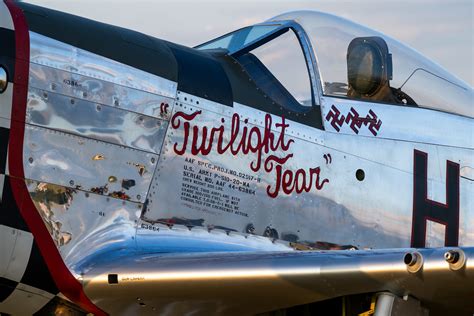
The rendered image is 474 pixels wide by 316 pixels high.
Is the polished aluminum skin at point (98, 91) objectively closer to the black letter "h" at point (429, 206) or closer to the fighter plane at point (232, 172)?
the fighter plane at point (232, 172)

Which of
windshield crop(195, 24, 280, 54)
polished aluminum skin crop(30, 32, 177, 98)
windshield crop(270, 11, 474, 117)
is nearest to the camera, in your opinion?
polished aluminum skin crop(30, 32, 177, 98)

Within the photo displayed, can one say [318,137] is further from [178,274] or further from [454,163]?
[178,274]

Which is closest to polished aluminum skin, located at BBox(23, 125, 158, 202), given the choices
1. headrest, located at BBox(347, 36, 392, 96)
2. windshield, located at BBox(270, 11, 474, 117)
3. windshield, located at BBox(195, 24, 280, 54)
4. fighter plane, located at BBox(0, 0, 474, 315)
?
fighter plane, located at BBox(0, 0, 474, 315)

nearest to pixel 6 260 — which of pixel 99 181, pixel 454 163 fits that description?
pixel 99 181

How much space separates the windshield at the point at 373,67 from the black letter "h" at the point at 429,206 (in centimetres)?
50

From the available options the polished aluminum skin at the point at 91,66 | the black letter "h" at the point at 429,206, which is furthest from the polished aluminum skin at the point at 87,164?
the black letter "h" at the point at 429,206

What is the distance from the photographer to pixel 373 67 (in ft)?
22.7

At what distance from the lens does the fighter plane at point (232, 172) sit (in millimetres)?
4941

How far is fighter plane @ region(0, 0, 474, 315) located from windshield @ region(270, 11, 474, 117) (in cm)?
1

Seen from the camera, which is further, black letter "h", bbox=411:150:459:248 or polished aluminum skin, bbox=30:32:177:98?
black letter "h", bbox=411:150:459:248

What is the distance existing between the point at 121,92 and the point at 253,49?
133 cm

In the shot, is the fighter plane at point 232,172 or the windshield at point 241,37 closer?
the fighter plane at point 232,172

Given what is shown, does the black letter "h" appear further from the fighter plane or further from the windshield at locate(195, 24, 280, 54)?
the windshield at locate(195, 24, 280, 54)

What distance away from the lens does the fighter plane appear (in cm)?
494
